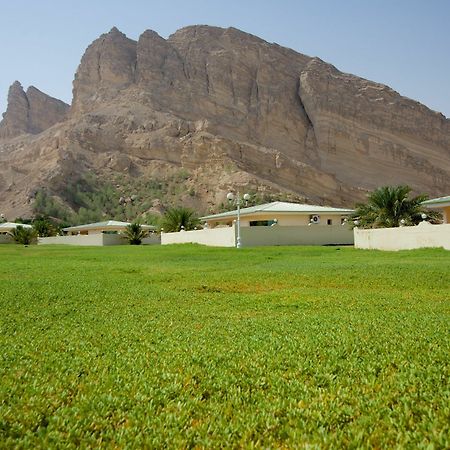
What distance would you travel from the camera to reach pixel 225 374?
13.6 feet

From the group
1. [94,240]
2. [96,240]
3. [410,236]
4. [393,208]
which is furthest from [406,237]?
[94,240]

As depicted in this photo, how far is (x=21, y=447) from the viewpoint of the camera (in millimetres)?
2936

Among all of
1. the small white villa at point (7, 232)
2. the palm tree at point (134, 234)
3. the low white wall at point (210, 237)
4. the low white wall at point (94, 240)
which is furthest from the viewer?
the small white villa at point (7, 232)

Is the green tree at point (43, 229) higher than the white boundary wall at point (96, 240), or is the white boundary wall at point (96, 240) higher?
the green tree at point (43, 229)

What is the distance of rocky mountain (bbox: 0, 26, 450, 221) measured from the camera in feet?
243

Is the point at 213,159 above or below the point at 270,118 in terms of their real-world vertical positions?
below

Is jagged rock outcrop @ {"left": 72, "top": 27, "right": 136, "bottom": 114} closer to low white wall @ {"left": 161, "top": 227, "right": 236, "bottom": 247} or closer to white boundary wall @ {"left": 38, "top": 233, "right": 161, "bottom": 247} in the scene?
white boundary wall @ {"left": 38, "top": 233, "right": 161, "bottom": 247}

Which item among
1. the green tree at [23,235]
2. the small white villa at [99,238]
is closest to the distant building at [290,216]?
the small white villa at [99,238]

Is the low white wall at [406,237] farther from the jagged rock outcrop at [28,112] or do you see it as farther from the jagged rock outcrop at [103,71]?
the jagged rock outcrop at [28,112]

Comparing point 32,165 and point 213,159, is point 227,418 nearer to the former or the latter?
point 213,159

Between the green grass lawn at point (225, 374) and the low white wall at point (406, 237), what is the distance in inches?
549

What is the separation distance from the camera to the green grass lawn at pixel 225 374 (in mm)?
3109

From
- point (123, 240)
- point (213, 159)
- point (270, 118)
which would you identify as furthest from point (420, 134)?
point (123, 240)

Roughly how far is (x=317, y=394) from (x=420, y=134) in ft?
335
